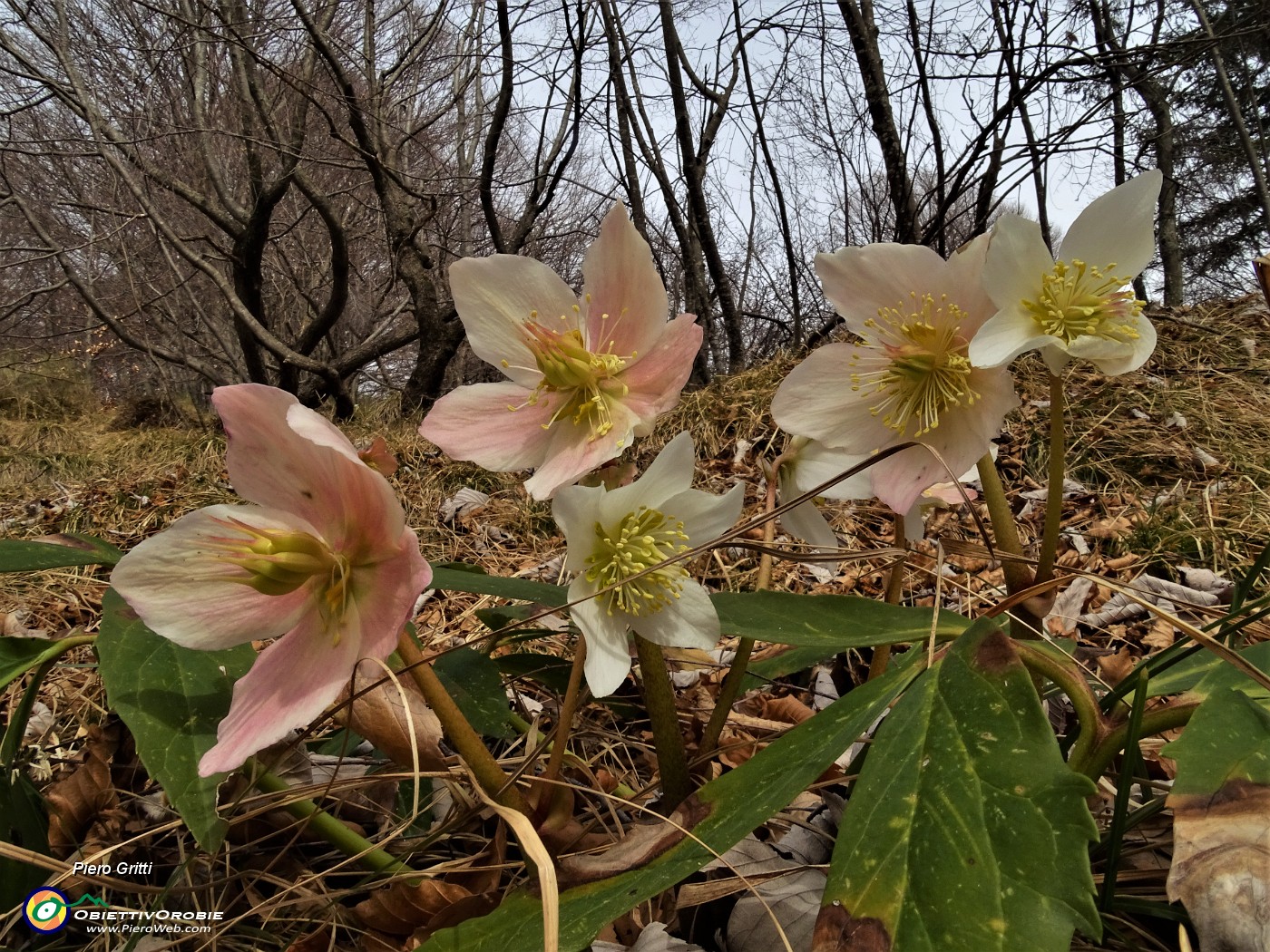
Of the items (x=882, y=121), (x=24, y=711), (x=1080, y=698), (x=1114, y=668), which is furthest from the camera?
(x=882, y=121)

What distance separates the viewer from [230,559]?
0.51 metres

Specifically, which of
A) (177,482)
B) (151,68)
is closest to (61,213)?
(151,68)

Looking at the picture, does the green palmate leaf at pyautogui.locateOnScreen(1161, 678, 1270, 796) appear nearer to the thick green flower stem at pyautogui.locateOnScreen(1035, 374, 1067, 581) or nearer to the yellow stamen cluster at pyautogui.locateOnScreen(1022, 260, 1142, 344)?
the thick green flower stem at pyautogui.locateOnScreen(1035, 374, 1067, 581)

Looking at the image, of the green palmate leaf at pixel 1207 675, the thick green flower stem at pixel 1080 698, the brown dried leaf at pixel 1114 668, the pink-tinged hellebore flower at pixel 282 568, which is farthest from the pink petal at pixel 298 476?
the brown dried leaf at pixel 1114 668

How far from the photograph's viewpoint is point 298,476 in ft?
1.67

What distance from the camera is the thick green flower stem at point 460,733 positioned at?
0.48 meters

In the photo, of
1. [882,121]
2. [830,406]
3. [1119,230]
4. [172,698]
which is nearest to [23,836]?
[172,698]

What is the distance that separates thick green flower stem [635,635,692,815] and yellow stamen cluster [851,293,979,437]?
298 mm

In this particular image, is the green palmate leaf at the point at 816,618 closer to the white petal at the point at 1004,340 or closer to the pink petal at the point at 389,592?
the pink petal at the point at 389,592

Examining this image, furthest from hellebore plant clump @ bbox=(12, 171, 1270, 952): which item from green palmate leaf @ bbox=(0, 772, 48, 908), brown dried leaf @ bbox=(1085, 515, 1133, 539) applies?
brown dried leaf @ bbox=(1085, 515, 1133, 539)

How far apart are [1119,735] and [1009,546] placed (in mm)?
165

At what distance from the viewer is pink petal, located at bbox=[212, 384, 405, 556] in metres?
0.48

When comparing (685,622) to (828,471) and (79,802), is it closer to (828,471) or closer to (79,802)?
(828,471)

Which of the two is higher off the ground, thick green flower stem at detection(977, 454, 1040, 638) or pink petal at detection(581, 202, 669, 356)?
pink petal at detection(581, 202, 669, 356)
